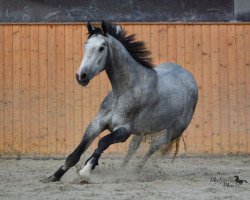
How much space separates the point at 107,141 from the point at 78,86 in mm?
4048

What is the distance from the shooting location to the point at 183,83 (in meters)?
8.45

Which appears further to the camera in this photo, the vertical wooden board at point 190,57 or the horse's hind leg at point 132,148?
the vertical wooden board at point 190,57

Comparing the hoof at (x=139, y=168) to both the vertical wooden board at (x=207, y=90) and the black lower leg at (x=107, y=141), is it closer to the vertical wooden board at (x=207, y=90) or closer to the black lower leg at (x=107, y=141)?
the black lower leg at (x=107, y=141)

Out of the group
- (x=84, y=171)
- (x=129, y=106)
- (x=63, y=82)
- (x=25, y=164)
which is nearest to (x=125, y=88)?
(x=129, y=106)

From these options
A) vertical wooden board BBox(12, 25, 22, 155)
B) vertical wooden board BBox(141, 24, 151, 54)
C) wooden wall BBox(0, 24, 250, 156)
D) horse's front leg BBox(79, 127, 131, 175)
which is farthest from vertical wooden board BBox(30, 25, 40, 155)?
horse's front leg BBox(79, 127, 131, 175)

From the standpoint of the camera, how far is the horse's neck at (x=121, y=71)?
707 cm

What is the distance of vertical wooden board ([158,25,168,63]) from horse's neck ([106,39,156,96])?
3587 mm

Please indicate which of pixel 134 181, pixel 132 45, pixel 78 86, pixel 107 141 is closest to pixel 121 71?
pixel 132 45

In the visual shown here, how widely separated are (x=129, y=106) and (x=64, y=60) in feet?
12.8

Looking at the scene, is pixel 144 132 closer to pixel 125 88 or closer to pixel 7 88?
pixel 125 88

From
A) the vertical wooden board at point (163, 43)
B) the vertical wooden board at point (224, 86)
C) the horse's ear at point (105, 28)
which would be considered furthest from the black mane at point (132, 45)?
the vertical wooden board at point (224, 86)

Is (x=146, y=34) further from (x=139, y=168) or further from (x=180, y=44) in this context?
(x=139, y=168)

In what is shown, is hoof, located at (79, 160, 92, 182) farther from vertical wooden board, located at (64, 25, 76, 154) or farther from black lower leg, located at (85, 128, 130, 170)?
vertical wooden board, located at (64, 25, 76, 154)

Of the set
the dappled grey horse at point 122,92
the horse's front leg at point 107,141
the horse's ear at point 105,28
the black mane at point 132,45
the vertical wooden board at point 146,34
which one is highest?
the vertical wooden board at point 146,34
